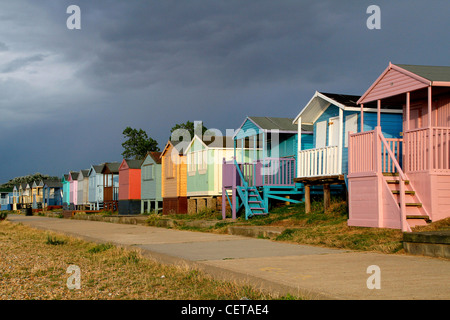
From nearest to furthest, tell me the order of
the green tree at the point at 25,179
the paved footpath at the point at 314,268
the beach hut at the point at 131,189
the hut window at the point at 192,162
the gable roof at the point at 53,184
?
the paved footpath at the point at 314,268 → the hut window at the point at 192,162 → the beach hut at the point at 131,189 → the gable roof at the point at 53,184 → the green tree at the point at 25,179

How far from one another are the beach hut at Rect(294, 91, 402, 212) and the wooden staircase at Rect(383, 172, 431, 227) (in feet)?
12.8

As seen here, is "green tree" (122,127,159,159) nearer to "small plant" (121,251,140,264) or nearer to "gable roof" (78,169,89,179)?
"gable roof" (78,169,89,179)

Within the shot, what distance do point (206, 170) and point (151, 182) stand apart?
8935 mm

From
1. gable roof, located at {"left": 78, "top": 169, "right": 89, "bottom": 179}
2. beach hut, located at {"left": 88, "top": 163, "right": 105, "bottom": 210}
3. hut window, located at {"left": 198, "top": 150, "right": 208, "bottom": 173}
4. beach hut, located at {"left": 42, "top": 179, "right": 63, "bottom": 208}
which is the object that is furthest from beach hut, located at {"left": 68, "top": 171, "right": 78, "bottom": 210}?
hut window, located at {"left": 198, "top": 150, "right": 208, "bottom": 173}

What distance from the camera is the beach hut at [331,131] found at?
17938 millimetres

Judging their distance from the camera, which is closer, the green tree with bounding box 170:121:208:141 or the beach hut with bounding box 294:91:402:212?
the beach hut with bounding box 294:91:402:212

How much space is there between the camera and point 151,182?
118 ft

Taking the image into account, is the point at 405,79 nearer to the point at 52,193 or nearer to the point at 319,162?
the point at 319,162

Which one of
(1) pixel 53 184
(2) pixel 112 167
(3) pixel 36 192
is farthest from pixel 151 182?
(3) pixel 36 192

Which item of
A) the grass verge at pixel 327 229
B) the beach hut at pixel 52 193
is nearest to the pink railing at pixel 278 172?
the grass verge at pixel 327 229

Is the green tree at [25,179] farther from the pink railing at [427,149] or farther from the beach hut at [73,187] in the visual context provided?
the pink railing at [427,149]

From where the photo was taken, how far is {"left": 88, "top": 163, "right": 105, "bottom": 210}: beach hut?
4634 cm

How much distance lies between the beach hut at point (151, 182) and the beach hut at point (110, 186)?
20.0ft

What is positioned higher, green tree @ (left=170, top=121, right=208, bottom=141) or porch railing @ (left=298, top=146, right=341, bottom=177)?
green tree @ (left=170, top=121, right=208, bottom=141)
